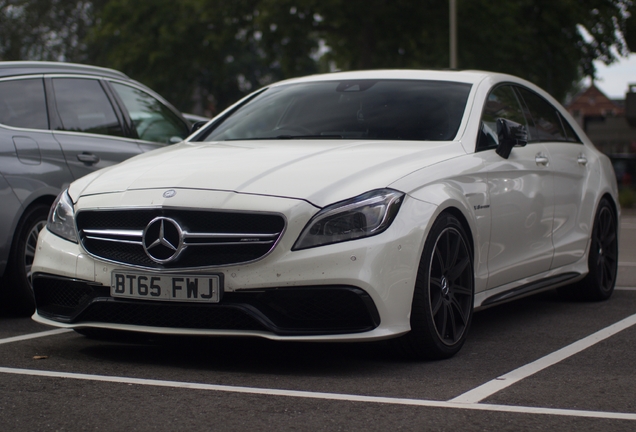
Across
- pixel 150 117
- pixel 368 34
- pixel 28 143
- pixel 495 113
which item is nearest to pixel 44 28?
pixel 368 34

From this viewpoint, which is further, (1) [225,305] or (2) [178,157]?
(2) [178,157]

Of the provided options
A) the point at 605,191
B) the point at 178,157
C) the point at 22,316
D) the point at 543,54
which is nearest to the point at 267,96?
the point at 178,157

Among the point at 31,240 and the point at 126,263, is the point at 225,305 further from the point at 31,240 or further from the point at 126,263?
the point at 31,240

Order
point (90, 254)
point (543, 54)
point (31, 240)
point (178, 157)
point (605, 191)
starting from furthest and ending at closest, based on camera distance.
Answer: point (543, 54) < point (605, 191) < point (31, 240) < point (178, 157) < point (90, 254)

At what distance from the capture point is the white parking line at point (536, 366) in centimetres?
413

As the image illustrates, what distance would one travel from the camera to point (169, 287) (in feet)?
14.9

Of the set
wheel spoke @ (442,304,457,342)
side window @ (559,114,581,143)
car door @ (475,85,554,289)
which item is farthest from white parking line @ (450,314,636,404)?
side window @ (559,114,581,143)

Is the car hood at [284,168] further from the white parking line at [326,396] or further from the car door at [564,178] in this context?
the car door at [564,178]

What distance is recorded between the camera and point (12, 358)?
498 cm

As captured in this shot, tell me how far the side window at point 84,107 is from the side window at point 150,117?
0.22 m

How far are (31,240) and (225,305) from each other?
8.49ft

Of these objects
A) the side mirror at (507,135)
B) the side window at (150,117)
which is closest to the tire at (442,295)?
the side mirror at (507,135)

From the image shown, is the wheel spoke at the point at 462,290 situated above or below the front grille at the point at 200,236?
below

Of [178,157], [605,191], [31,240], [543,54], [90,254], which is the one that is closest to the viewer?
[90,254]
